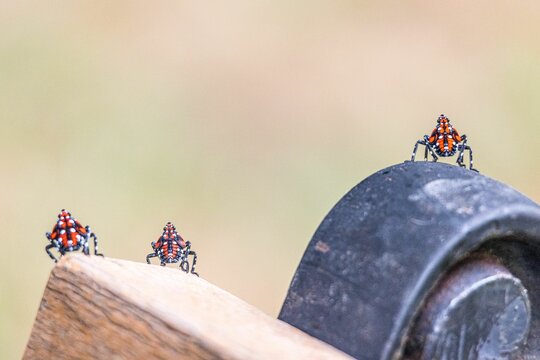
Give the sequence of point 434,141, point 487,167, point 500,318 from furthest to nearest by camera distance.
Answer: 1. point 487,167
2. point 434,141
3. point 500,318

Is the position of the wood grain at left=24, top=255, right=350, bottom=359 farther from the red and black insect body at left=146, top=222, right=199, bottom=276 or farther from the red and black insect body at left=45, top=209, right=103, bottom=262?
the red and black insect body at left=146, top=222, right=199, bottom=276

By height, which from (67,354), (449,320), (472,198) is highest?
(472,198)

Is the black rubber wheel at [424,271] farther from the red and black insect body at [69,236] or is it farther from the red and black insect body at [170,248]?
the red and black insect body at [170,248]

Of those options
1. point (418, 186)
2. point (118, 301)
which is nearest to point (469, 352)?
point (418, 186)

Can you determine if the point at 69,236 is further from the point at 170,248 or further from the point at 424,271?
the point at 170,248

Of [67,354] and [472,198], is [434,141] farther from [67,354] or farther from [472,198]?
[67,354]

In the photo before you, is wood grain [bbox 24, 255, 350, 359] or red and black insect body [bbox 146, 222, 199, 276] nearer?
wood grain [bbox 24, 255, 350, 359]

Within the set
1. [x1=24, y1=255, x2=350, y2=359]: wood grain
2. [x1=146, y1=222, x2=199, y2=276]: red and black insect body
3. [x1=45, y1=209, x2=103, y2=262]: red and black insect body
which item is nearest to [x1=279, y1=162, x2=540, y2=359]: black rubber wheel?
[x1=24, y1=255, x2=350, y2=359]: wood grain
